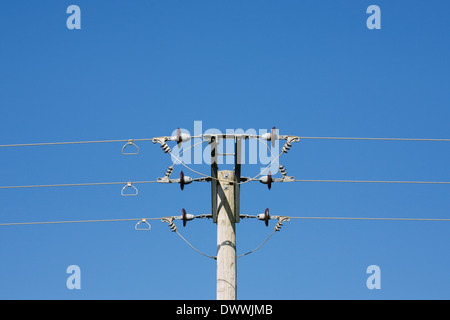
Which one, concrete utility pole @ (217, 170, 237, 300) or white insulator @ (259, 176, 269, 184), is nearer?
concrete utility pole @ (217, 170, 237, 300)

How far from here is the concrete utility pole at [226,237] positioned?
1227cm

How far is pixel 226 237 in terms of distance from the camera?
494 inches

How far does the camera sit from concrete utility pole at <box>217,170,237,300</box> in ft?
40.3

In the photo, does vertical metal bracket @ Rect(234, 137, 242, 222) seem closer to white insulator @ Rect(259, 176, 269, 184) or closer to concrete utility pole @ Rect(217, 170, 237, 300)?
concrete utility pole @ Rect(217, 170, 237, 300)

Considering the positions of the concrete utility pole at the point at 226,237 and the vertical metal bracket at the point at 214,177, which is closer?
the concrete utility pole at the point at 226,237

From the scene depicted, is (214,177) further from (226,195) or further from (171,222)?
(171,222)

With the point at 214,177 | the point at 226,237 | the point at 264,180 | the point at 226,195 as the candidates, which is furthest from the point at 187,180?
the point at 264,180

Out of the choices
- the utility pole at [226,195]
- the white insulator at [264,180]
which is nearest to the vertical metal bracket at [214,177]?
the utility pole at [226,195]

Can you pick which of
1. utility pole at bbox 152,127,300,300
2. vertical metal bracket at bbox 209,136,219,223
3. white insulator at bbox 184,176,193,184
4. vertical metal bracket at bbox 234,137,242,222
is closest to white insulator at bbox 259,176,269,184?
utility pole at bbox 152,127,300,300

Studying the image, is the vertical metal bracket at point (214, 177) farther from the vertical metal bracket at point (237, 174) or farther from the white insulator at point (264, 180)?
the white insulator at point (264, 180)

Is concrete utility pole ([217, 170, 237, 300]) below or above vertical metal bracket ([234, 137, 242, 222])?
below

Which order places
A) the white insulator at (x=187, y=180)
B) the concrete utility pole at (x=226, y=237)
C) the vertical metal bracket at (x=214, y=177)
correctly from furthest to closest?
1. the white insulator at (x=187, y=180)
2. the vertical metal bracket at (x=214, y=177)
3. the concrete utility pole at (x=226, y=237)

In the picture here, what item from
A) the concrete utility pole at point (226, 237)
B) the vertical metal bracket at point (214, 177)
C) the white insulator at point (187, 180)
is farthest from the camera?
the white insulator at point (187, 180)
